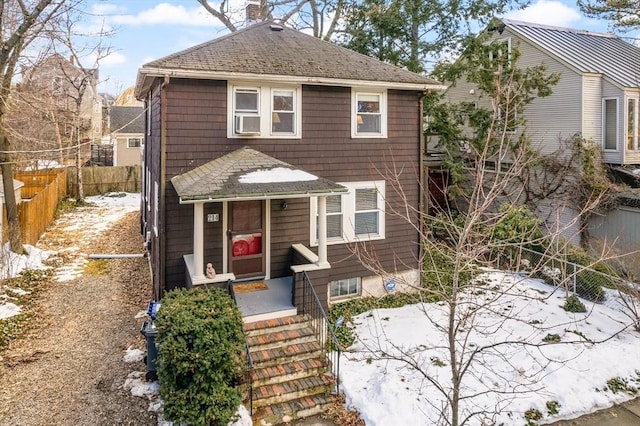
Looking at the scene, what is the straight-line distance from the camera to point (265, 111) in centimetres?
1019

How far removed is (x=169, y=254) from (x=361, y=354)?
4.62m

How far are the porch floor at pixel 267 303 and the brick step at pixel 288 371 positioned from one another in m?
1.22

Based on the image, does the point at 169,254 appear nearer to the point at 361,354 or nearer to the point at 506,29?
the point at 361,354

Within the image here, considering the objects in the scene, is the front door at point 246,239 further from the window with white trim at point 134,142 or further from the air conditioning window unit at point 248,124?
the window with white trim at point 134,142

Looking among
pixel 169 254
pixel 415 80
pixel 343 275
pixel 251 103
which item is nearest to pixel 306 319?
pixel 343 275

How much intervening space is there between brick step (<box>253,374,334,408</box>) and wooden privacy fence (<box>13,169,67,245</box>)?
11.9 m

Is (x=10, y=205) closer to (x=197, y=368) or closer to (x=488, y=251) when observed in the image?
(x=197, y=368)

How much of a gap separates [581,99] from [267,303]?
13.9m

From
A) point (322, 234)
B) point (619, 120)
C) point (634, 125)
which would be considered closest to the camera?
point (322, 234)

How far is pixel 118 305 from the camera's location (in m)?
10.9

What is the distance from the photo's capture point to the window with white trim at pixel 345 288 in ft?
36.7

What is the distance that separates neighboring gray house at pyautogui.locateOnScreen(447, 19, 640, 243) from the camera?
15.2m

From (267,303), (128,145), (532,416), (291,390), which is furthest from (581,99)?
(128,145)

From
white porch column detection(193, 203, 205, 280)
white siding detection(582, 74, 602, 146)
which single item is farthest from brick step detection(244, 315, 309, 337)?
white siding detection(582, 74, 602, 146)
